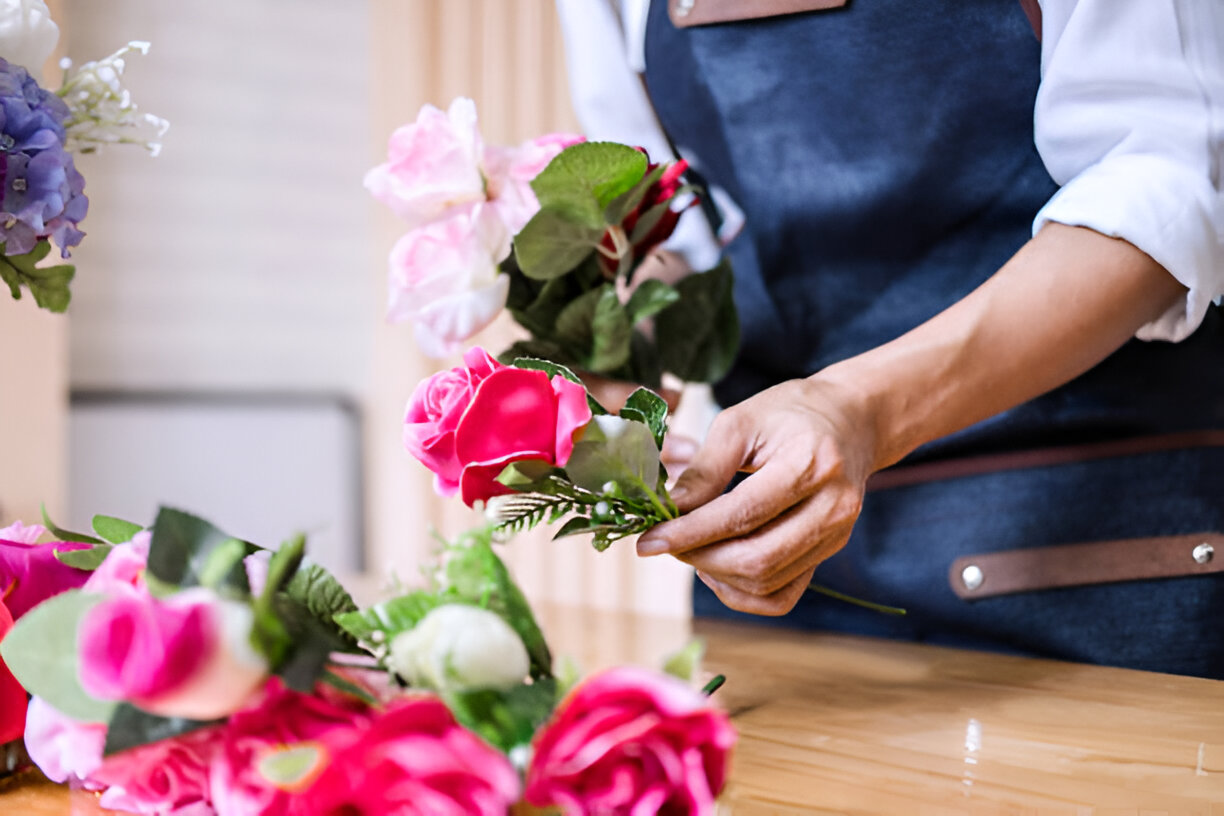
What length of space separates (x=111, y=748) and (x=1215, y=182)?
2.17 feet

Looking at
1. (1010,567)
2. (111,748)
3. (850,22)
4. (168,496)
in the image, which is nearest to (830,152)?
(850,22)

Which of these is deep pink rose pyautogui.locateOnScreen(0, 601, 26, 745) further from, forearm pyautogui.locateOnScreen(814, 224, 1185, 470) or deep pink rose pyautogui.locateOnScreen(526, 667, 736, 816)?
forearm pyautogui.locateOnScreen(814, 224, 1185, 470)

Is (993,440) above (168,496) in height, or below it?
above

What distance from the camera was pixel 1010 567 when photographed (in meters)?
0.78

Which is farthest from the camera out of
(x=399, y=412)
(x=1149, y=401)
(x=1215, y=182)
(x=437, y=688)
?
(x=399, y=412)

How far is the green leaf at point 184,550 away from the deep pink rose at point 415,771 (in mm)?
68

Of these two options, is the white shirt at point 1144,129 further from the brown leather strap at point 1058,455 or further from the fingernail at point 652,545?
the fingernail at point 652,545

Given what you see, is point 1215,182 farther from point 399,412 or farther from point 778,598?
point 399,412

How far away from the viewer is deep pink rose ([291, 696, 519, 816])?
0.27 meters

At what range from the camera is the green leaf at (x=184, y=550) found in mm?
321

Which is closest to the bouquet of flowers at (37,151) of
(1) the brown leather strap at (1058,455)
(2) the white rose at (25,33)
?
(2) the white rose at (25,33)

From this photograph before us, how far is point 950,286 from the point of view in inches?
31.4

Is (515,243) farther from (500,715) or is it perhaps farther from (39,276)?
(500,715)

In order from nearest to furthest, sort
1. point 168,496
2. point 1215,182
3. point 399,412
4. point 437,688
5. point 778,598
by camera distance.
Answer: point 437,688, point 778,598, point 1215,182, point 168,496, point 399,412
